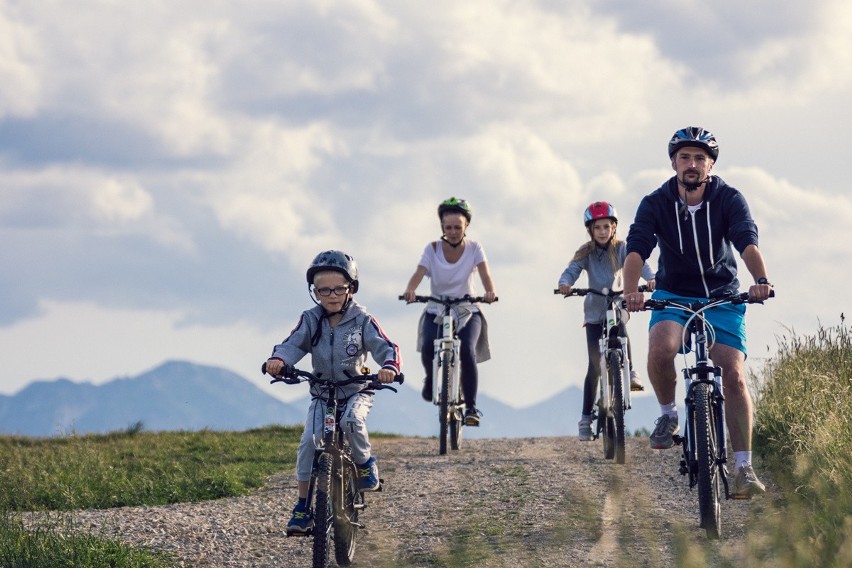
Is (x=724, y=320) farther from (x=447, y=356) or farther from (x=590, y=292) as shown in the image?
(x=447, y=356)

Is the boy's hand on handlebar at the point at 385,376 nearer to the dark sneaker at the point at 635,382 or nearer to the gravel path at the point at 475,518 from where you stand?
the gravel path at the point at 475,518

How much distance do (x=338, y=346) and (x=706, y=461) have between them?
2.52 metres

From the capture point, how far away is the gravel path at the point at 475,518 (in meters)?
7.54

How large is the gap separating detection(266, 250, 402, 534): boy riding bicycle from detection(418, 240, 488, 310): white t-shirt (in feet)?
16.1

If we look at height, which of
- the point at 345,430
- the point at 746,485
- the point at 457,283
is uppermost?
the point at 457,283

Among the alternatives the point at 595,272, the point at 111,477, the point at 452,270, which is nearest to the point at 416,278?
the point at 452,270

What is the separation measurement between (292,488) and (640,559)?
5.09 metres

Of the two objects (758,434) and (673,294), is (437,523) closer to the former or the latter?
(673,294)

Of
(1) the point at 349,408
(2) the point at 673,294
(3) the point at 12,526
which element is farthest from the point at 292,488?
(2) the point at 673,294

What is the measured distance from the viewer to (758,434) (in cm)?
1134

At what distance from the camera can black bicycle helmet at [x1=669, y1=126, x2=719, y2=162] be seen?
25.4 ft

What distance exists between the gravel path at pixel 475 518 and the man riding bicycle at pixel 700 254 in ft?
3.06

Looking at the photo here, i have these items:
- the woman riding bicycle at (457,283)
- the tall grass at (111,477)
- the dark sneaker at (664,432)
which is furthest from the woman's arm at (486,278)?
the dark sneaker at (664,432)

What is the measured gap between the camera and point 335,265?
7578mm
